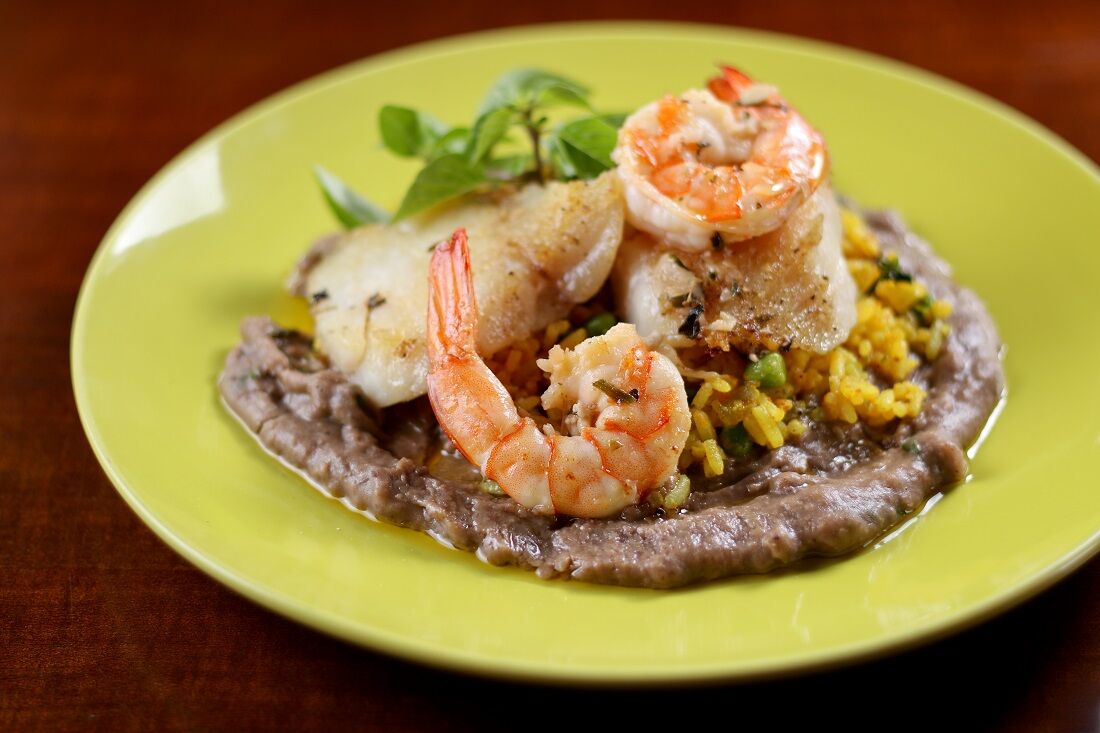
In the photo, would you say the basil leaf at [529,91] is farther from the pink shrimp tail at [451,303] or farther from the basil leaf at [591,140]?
the pink shrimp tail at [451,303]

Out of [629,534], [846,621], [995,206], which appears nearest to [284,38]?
[995,206]

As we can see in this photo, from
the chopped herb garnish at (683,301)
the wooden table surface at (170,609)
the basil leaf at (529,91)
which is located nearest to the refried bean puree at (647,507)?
Answer: the wooden table surface at (170,609)

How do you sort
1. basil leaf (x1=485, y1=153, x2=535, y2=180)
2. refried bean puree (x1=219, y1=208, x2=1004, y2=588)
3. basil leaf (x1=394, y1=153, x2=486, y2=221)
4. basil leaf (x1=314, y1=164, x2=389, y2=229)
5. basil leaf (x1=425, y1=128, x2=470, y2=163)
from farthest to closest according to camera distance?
basil leaf (x1=314, y1=164, x2=389, y2=229), basil leaf (x1=485, y1=153, x2=535, y2=180), basil leaf (x1=425, y1=128, x2=470, y2=163), basil leaf (x1=394, y1=153, x2=486, y2=221), refried bean puree (x1=219, y1=208, x2=1004, y2=588)

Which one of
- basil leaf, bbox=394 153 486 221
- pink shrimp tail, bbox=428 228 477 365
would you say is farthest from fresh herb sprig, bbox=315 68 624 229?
pink shrimp tail, bbox=428 228 477 365

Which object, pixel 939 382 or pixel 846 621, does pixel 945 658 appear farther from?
pixel 939 382

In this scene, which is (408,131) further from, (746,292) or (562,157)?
(746,292)

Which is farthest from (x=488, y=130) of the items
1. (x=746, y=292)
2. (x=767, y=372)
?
(x=767, y=372)

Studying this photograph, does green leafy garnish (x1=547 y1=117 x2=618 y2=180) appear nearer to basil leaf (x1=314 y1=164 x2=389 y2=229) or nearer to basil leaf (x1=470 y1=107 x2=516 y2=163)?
basil leaf (x1=470 y1=107 x2=516 y2=163)
